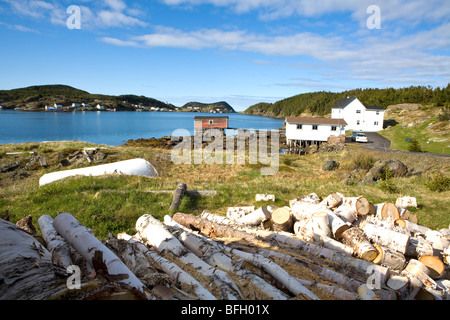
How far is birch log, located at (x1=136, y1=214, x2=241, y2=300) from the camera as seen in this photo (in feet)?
12.1

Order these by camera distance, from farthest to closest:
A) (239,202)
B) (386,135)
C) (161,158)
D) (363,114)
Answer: (363,114) → (386,135) → (161,158) → (239,202)

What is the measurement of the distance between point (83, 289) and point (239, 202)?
32.3ft

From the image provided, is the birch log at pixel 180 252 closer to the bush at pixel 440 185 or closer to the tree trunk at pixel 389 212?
the tree trunk at pixel 389 212

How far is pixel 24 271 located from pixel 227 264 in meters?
2.81

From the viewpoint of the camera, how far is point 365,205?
8.27 m

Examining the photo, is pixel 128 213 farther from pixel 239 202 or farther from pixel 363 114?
pixel 363 114

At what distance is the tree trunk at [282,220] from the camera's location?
7508mm

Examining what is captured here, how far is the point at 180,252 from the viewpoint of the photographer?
473 cm

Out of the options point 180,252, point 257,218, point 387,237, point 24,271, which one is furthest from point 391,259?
point 24,271

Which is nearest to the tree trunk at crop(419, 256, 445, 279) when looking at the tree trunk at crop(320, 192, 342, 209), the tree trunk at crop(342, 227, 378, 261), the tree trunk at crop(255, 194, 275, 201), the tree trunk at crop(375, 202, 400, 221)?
the tree trunk at crop(342, 227, 378, 261)

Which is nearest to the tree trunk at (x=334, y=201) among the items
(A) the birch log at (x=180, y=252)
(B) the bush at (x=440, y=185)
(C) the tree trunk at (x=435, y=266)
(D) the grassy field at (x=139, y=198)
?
(D) the grassy field at (x=139, y=198)

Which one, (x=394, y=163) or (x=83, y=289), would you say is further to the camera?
(x=394, y=163)

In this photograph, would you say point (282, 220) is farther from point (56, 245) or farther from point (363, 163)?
point (363, 163)
